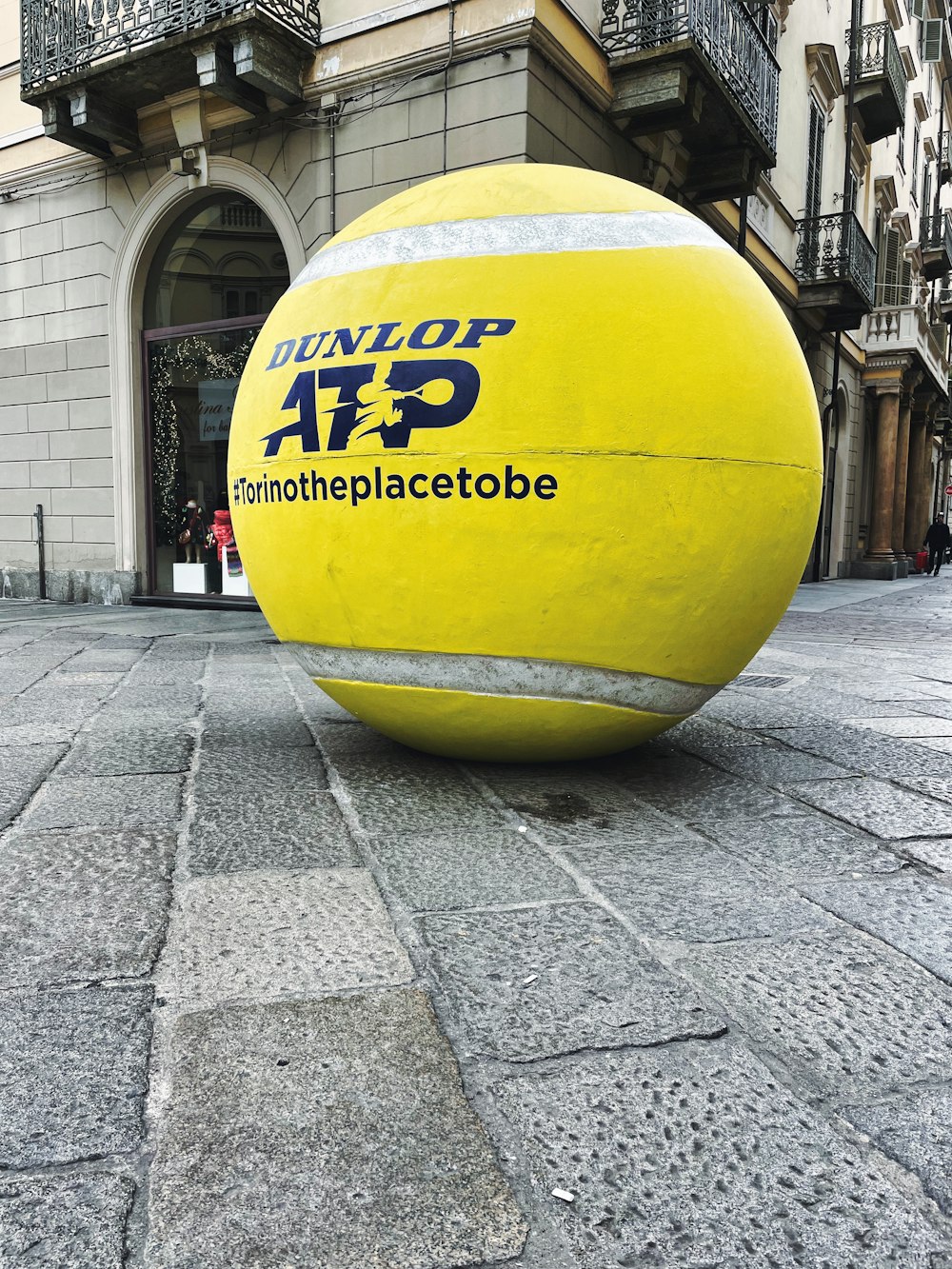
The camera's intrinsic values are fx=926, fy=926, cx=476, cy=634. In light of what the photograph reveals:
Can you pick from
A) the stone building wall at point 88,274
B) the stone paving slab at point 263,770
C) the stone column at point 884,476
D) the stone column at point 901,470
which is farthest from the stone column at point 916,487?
the stone paving slab at point 263,770

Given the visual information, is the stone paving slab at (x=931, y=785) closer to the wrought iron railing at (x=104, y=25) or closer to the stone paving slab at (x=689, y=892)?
the stone paving slab at (x=689, y=892)

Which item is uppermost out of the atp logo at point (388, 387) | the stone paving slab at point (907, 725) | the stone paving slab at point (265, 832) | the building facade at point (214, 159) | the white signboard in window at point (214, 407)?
the building facade at point (214, 159)

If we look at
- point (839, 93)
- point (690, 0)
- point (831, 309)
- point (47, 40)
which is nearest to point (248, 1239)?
point (690, 0)

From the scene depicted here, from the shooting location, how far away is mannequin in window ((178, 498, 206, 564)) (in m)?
10.9

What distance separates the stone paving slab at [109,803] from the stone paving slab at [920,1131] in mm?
1912

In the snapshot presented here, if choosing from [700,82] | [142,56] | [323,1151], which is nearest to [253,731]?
[323,1151]

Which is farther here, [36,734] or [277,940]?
[36,734]

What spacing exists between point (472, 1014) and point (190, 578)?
10005 millimetres

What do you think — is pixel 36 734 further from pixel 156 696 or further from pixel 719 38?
pixel 719 38

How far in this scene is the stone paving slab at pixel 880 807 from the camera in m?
2.63

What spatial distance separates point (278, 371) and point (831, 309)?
57.5 feet

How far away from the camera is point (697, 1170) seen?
1224 mm

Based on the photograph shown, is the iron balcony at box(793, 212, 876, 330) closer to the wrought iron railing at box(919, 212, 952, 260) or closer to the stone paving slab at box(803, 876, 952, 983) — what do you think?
the wrought iron railing at box(919, 212, 952, 260)

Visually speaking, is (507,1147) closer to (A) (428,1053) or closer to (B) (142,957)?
(A) (428,1053)
